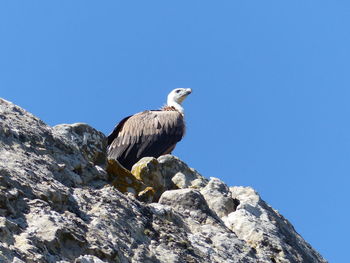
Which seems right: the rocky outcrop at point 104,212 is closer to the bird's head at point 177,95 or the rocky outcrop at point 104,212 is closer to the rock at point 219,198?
the rock at point 219,198

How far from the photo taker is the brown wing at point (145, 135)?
49.4 ft

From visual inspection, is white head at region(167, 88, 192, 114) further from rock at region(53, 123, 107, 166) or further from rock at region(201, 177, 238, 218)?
rock at region(53, 123, 107, 166)

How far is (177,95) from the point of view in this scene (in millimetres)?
19312

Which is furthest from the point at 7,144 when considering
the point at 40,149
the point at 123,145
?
the point at 123,145

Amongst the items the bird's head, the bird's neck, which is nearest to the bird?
the bird's neck

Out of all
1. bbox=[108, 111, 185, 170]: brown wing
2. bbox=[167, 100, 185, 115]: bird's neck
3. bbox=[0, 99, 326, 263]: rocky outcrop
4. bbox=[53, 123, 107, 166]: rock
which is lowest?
bbox=[0, 99, 326, 263]: rocky outcrop

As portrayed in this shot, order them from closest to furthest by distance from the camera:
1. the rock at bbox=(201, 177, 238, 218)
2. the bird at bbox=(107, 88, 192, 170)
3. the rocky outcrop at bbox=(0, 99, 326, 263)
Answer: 1. the rocky outcrop at bbox=(0, 99, 326, 263)
2. the rock at bbox=(201, 177, 238, 218)
3. the bird at bbox=(107, 88, 192, 170)

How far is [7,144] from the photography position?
6.35 metres

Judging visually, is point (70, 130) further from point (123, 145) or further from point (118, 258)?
point (123, 145)

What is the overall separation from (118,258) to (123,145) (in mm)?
9710

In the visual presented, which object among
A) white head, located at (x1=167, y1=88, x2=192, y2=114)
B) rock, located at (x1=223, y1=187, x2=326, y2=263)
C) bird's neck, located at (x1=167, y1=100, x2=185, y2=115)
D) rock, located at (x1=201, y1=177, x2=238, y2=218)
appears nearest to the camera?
rock, located at (x1=223, y1=187, x2=326, y2=263)

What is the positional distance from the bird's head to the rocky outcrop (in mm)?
10209

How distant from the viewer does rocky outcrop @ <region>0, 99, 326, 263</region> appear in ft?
17.6

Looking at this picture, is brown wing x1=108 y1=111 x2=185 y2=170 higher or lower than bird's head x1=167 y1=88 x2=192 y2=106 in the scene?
lower
